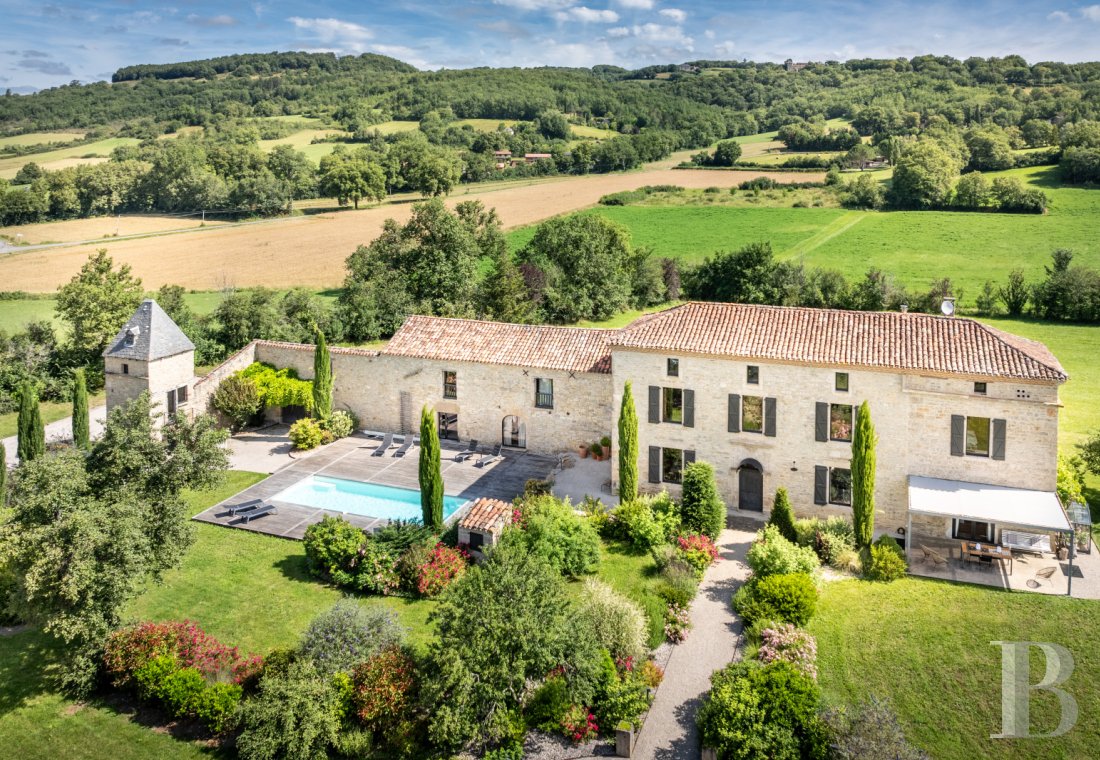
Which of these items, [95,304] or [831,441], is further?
[95,304]

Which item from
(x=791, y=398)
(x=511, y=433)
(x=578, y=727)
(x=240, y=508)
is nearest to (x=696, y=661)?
(x=578, y=727)

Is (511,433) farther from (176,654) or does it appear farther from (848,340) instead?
(176,654)

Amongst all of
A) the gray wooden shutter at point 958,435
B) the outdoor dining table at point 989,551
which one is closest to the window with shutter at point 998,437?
the gray wooden shutter at point 958,435

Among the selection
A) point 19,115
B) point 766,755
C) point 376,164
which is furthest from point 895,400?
point 19,115

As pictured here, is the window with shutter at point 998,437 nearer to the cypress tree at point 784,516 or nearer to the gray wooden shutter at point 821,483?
the gray wooden shutter at point 821,483

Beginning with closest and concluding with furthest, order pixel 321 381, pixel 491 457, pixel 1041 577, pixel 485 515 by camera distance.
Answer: pixel 1041 577, pixel 485 515, pixel 491 457, pixel 321 381

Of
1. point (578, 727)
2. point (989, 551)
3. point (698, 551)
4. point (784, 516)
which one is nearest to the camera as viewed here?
point (578, 727)
